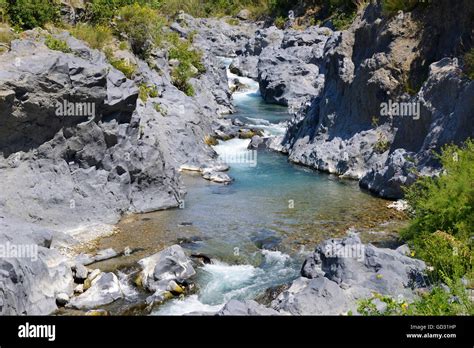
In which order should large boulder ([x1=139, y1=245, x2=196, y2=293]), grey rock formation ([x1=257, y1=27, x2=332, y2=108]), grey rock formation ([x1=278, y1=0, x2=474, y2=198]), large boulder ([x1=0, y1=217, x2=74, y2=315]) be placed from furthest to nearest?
1. grey rock formation ([x1=257, y1=27, x2=332, y2=108])
2. grey rock formation ([x1=278, y1=0, x2=474, y2=198])
3. large boulder ([x1=139, y1=245, x2=196, y2=293])
4. large boulder ([x1=0, y1=217, x2=74, y2=315])

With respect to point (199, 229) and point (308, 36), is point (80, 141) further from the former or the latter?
point (308, 36)

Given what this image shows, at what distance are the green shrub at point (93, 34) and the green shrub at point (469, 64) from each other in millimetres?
15970

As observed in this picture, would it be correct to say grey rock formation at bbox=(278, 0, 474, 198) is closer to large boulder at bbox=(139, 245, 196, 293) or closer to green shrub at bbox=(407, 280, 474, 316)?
large boulder at bbox=(139, 245, 196, 293)

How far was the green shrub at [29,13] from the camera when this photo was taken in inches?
945

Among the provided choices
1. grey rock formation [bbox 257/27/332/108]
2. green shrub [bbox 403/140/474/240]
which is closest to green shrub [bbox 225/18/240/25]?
grey rock formation [bbox 257/27/332/108]

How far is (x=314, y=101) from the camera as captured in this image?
31578 millimetres

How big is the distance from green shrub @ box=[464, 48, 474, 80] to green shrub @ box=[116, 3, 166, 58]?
17.3 m

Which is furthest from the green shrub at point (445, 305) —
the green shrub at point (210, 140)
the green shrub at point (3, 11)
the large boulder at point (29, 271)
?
the green shrub at point (210, 140)

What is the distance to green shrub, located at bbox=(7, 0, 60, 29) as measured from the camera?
2400 cm

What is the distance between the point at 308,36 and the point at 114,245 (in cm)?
3773

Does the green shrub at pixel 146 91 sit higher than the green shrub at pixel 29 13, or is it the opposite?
the green shrub at pixel 29 13

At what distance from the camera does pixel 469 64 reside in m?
20.9

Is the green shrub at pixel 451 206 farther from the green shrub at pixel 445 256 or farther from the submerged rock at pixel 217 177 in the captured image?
the submerged rock at pixel 217 177
